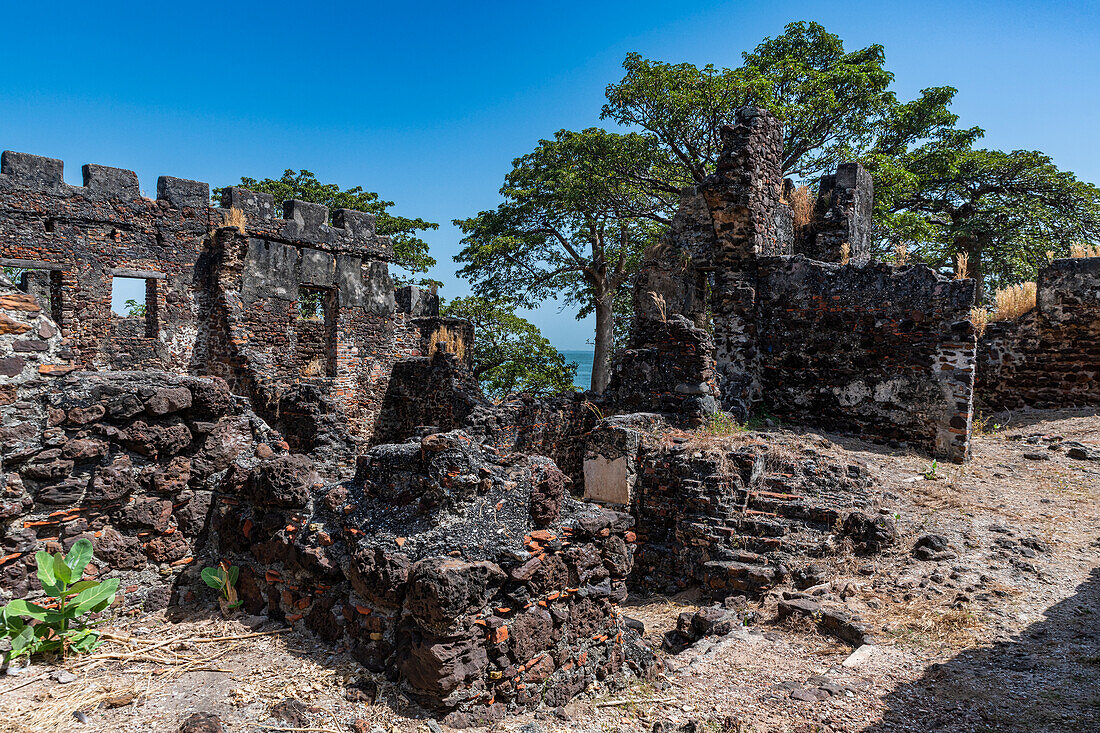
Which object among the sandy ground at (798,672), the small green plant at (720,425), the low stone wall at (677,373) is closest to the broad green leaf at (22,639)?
the sandy ground at (798,672)

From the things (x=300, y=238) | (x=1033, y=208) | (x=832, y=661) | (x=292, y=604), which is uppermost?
(x=1033, y=208)

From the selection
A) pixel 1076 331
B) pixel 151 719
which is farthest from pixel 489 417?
pixel 1076 331

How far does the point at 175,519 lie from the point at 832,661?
460cm

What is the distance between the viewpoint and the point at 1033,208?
63.8 ft

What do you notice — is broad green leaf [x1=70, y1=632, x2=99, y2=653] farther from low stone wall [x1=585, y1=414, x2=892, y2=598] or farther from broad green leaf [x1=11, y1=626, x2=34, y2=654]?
low stone wall [x1=585, y1=414, x2=892, y2=598]

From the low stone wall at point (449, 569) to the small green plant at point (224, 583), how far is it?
7 centimetres

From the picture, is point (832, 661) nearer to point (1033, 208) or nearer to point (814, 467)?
point (814, 467)

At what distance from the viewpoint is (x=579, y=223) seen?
21.1 m

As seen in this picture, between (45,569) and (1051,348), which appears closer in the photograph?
(45,569)

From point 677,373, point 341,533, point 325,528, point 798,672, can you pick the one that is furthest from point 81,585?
point 677,373

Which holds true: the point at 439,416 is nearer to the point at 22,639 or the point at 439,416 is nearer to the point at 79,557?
the point at 79,557

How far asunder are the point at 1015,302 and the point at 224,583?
537 inches

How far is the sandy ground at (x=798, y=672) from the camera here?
3.24m

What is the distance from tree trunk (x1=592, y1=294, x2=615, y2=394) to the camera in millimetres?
20370
